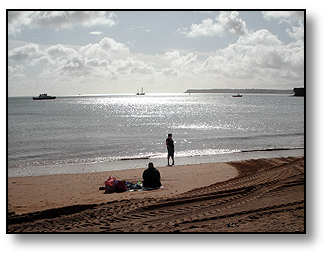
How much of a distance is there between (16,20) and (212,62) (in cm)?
599

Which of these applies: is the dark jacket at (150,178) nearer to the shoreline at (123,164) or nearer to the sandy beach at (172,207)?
the sandy beach at (172,207)

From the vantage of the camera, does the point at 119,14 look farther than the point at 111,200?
No

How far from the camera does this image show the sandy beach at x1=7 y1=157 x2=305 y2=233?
7.32 meters

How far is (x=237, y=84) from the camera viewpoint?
10805 mm

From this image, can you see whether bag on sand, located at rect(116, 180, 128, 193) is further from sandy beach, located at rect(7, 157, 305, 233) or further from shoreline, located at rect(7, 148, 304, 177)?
shoreline, located at rect(7, 148, 304, 177)

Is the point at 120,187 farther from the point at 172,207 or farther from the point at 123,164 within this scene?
the point at 123,164

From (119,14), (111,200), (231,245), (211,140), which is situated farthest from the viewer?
(211,140)

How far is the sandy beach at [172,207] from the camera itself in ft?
24.0

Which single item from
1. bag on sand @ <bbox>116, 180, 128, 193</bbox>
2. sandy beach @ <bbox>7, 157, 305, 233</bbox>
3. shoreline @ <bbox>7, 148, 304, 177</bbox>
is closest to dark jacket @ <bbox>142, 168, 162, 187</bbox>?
sandy beach @ <bbox>7, 157, 305, 233</bbox>

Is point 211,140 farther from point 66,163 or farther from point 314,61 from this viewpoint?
point 314,61

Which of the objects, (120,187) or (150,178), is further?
(150,178)

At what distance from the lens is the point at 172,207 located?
8.29m

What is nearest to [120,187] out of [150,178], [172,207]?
[150,178]
